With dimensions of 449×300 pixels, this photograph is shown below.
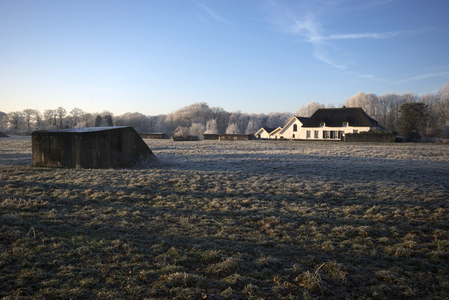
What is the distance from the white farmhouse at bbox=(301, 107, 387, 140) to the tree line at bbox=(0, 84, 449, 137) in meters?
14.0

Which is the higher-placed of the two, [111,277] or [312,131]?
[312,131]

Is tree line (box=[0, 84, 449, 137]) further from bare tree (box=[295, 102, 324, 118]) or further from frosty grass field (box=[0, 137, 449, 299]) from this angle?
frosty grass field (box=[0, 137, 449, 299])

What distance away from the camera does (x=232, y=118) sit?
107 meters

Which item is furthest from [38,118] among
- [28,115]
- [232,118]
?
[232,118]

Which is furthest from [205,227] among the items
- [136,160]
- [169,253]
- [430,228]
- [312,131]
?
[312,131]

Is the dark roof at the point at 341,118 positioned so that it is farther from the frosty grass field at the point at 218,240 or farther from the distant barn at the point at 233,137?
the frosty grass field at the point at 218,240

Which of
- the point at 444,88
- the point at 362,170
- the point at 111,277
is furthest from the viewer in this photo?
the point at 444,88

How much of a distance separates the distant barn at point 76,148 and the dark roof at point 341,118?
40.6 metres

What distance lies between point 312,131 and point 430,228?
1723 inches

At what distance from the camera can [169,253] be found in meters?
4.38

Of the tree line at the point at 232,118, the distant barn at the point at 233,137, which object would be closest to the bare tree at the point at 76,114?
the tree line at the point at 232,118

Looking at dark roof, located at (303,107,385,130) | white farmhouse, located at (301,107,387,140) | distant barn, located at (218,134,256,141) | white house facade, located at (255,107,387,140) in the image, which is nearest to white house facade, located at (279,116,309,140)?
white house facade, located at (255,107,387,140)

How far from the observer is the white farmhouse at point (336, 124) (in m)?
44.1

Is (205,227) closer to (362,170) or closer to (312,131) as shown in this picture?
(362,170)
